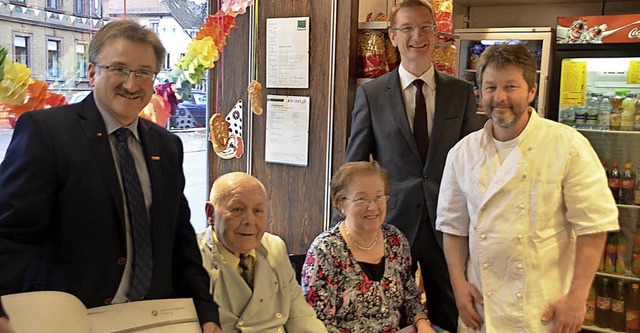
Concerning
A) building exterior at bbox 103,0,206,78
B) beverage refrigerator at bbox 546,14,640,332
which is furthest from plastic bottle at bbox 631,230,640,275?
building exterior at bbox 103,0,206,78

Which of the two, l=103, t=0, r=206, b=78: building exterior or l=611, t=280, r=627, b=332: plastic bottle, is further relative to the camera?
l=611, t=280, r=627, b=332: plastic bottle

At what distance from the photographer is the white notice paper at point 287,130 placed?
3127 mm

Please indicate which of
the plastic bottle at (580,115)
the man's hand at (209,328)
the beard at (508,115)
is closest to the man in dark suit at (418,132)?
the beard at (508,115)

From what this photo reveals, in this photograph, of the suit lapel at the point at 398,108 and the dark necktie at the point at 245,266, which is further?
the suit lapel at the point at 398,108

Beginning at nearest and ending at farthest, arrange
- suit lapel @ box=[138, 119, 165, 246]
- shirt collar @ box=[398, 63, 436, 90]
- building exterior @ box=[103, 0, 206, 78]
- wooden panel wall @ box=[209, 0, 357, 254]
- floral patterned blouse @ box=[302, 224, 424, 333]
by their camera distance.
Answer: suit lapel @ box=[138, 119, 165, 246] → floral patterned blouse @ box=[302, 224, 424, 333] → shirt collar @ box=[398, 63, 436, 90] → building exterior @ box=[103, 0, 206, 78] → wooden panel wall @ box=[209, 0, 357, 254]

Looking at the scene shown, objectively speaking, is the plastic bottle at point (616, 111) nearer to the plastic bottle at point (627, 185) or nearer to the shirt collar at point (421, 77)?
the plastic bottle at point (627, 185)

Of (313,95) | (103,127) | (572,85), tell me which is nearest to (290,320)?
(103,127)

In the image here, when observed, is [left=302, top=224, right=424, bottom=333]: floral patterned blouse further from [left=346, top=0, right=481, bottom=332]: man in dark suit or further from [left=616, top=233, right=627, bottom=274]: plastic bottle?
[left=616, top=233, right=627, bottom=274]: plastic bottle

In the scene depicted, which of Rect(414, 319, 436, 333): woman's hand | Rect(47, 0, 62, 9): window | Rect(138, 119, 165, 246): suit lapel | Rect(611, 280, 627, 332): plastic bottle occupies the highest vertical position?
Rect(47, 0, 62, 9): window

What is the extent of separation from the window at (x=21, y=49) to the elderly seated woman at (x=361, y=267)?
48.2 inches

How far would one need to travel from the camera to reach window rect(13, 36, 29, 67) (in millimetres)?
2123

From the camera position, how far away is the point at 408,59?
2.36m

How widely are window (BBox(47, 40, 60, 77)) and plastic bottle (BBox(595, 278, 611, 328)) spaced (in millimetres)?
3386

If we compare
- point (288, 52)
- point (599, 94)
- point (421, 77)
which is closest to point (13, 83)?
point (421, 77)
